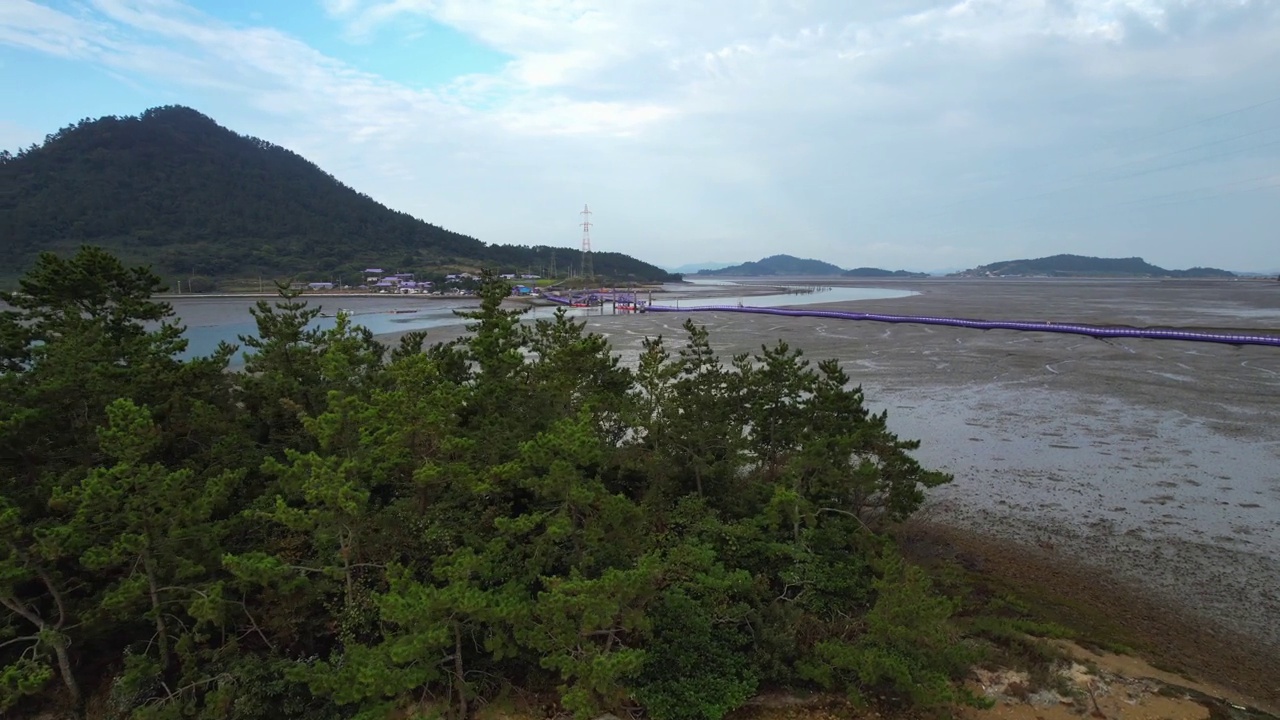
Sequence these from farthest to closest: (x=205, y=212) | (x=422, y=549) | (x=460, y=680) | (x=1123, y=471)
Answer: (x=205, y=212) < (x=1123, y=471) < (x=422, y=549) < (x=460, y=680)

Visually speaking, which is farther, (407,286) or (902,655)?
(407,286)

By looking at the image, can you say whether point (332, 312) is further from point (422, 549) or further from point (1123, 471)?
point (1123, 471)

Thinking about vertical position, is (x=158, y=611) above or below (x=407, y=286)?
below

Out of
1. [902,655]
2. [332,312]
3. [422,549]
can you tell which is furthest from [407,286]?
[902,655]

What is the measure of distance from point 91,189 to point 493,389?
152 m

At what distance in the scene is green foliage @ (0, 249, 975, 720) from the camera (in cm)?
736

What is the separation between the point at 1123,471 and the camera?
16.5 m

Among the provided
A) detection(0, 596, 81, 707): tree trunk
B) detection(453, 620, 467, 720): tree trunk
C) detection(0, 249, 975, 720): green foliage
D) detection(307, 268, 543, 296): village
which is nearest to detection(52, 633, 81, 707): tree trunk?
detection(0, 596, 81, 707): tree trunk

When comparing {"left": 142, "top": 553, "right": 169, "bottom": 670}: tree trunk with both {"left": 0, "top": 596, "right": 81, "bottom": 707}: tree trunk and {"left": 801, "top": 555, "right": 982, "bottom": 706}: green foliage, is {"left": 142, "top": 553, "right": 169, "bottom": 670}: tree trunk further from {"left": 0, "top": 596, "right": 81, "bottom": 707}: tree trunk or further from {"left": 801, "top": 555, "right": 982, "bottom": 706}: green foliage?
{"left": 801, "top": 555, "right": 982, "bottom": 706}: green foliage

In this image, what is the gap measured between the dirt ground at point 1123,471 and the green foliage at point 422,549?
159 inches

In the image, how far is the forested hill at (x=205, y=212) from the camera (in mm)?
101938

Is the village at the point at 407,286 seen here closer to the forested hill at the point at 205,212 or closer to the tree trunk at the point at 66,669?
the forested hill at the point at 205,212

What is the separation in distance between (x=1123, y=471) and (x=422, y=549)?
1861 cm

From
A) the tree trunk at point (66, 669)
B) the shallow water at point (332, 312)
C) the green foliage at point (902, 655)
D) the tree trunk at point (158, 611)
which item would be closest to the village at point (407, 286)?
the shallow water at point (332, 312)
